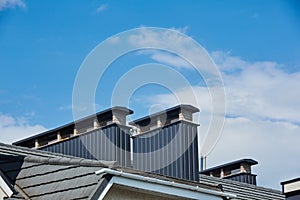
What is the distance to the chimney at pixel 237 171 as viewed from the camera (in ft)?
45.0

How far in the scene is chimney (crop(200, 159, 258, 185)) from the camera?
13.7 m

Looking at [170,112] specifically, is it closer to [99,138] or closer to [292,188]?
[99,138]

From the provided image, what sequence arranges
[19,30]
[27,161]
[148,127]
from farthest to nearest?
[148,127] → [19,30] → [27,161]

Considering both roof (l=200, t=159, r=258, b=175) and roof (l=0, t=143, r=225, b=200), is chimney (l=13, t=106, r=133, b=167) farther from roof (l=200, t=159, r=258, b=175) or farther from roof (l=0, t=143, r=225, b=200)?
roof (l=200, t=159, r=258, b=175)

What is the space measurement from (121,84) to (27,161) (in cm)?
159

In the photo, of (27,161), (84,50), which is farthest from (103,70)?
(27,161)

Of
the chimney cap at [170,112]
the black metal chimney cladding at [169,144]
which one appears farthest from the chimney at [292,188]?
the chimney cap at [170,112]

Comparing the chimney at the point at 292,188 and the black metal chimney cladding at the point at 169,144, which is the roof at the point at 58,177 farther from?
the chimney at the point at 292,188

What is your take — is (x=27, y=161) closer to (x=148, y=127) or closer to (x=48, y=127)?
(x=148, y=127)

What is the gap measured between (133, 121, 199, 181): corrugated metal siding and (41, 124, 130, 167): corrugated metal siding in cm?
30

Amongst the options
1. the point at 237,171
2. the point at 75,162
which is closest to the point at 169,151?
Answer: the point at 75,162

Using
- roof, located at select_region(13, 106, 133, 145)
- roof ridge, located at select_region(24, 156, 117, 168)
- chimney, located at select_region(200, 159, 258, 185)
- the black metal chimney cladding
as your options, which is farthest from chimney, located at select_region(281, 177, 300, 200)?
roof ridge, located at select_region(24, 156, 117, 168)

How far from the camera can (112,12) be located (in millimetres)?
8883

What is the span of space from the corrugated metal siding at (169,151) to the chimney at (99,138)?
1.02 feet
